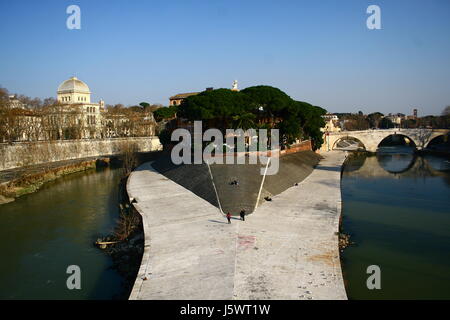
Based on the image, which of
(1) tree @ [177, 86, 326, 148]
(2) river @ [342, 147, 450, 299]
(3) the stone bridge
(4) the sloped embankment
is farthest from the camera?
(3) the stone bridge

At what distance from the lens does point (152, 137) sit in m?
74.8

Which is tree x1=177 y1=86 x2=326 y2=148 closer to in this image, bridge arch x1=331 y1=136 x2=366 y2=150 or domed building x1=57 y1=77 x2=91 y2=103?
bridge arch x1=331 y1=136 x2=366 y2=150

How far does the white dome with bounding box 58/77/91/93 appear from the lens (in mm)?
80525

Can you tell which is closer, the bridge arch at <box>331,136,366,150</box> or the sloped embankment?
the sloped embankment

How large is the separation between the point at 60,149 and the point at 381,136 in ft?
199

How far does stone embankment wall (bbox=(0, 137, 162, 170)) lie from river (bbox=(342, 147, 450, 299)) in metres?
34.2

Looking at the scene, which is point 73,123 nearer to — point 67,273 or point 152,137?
point 152,137

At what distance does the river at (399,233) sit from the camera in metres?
16.2

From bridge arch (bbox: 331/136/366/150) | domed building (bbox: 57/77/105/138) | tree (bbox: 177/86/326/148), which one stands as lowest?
bridge arch (bbox: 331/136/366/150)

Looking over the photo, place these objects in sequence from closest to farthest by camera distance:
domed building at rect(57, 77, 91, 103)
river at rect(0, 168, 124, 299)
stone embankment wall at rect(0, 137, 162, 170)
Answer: river at rect(0, 168, 124, 299)
stone embankment wall at rect(0, 137, 162, 170)
domed building at rect(57, 77, 91, 103)

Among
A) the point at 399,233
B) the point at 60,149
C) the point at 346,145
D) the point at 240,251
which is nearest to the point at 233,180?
the point at 399,233

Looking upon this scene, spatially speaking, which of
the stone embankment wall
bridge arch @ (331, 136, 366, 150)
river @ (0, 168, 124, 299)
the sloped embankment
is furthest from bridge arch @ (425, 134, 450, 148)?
river @ (0, 168, 124, 299)

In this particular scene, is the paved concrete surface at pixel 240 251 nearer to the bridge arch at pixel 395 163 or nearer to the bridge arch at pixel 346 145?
the bridge arch at pixel 395 163

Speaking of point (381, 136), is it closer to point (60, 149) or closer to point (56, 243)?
point (60, 149)
